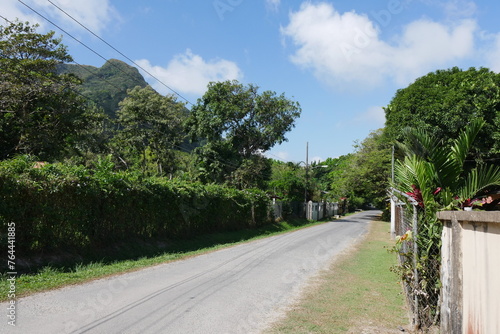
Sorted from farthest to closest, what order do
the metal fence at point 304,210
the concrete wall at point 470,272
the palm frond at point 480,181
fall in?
the metal fence at point 304,210 < the palm frond at point 480,181 < the concrete wall at point 470,272

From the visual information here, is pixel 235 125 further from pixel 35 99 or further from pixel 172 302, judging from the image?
pixel 172 302

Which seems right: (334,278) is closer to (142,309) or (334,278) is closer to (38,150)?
(142,309)

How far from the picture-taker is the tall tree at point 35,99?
18562 millimetres

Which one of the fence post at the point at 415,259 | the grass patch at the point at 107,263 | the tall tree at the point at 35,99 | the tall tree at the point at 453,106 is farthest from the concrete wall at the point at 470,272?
the tall tree at the point at 35,99

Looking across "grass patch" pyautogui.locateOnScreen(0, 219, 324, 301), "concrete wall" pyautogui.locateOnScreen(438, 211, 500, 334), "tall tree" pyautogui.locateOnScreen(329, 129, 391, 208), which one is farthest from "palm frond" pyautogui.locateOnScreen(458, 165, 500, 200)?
"tall tree" pyautogui.locateOnScreen(329, 129, 391, 208)

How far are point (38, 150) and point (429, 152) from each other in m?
20.6

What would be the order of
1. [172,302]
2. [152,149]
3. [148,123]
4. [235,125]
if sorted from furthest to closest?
[152,149], [148,123], [235,125], [172,302]

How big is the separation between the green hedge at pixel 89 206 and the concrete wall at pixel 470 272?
27.8 ft

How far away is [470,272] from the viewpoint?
382 cm

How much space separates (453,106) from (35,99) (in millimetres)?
20359

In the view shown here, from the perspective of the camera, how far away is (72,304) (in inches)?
240

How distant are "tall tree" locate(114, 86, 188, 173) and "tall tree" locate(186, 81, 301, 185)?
5407 millimetres

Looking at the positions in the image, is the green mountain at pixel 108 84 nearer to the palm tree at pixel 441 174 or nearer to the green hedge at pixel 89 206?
the green hedge at pixel 89 206
